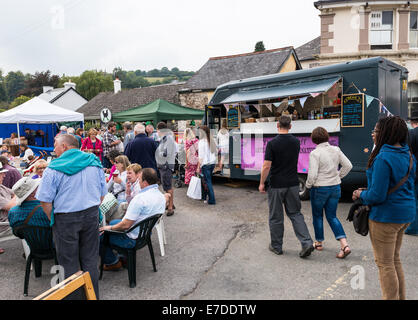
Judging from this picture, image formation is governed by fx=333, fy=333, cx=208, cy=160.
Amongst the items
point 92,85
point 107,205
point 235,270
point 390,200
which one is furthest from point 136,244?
point 92,85

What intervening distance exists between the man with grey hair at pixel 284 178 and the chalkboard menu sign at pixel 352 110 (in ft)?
9.39

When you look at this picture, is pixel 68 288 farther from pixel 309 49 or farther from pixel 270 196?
pixel 309 49

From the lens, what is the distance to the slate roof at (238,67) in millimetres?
21328

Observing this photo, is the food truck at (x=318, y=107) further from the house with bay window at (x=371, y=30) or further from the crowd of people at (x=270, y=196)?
the house with bay window at (x=371, y=30)

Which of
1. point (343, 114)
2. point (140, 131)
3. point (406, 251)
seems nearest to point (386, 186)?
point (406, 251)

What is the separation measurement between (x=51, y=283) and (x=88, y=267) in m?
0.96

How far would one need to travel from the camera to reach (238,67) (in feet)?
74.3

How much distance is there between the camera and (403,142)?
9.41ft

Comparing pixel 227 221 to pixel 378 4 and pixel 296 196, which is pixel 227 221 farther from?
pixel 378 4

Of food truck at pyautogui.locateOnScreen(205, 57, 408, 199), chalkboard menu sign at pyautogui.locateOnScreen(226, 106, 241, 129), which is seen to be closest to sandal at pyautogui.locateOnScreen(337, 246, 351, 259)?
food truck at pyautogui.locateOnScreen(205, 57, 408, 199)

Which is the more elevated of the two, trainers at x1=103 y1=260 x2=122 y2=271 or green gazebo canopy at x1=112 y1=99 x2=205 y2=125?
green gazebo canopy at x1=112 y1=99 x2=205 y2=125

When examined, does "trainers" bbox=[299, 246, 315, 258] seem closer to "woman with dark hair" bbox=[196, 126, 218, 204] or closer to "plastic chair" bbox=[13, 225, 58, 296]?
"plastic chair" bbox=[13, 225, 58, 296]

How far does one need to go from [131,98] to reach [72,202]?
101 feet

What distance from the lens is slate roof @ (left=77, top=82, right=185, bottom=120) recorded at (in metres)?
30.2
